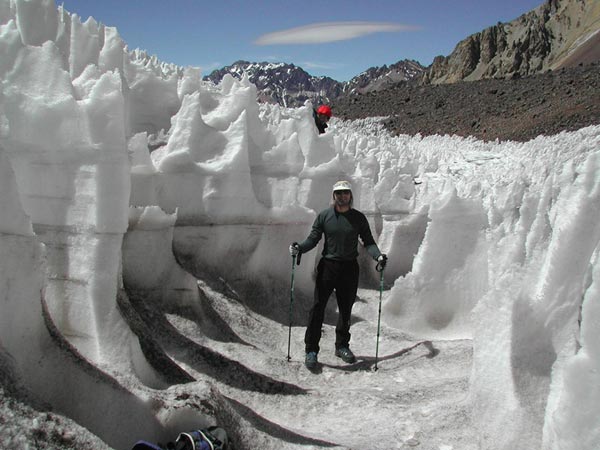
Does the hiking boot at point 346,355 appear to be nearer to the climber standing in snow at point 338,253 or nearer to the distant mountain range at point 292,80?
the climber standing in snow at point 338,253

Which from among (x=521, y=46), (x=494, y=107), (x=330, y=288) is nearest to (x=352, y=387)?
(x=330, y=288)

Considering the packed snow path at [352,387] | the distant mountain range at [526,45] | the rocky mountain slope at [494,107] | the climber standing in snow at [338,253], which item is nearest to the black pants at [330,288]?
the climber standing in snow at [338,253]

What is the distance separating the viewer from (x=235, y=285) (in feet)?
19.3

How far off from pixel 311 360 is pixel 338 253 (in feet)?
2.65

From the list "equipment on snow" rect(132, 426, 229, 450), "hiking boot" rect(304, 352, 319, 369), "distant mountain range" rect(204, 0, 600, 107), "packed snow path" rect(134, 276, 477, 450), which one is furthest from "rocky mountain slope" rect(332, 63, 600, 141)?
"distant mountain range" rect(204, 0, 600, 107)

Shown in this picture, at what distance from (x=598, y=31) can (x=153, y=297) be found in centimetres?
5410

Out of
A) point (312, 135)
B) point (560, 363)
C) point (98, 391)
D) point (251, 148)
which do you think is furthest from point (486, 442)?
point (312, 135)

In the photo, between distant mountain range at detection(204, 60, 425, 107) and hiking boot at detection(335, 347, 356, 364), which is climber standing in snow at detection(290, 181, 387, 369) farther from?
distant mountain range at detection(204, 60, 425, 107)

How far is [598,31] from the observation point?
165 feet

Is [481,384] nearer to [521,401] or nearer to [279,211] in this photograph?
[521,401]

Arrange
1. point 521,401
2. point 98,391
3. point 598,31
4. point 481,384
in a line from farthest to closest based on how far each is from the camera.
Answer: point 598,31 → point 481,384 → point 521,401 → point 98,391

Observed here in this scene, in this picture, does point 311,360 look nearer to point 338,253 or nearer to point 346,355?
point 346,355

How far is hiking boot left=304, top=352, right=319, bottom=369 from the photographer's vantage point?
4.61m

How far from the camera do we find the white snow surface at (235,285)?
2.79 meters
